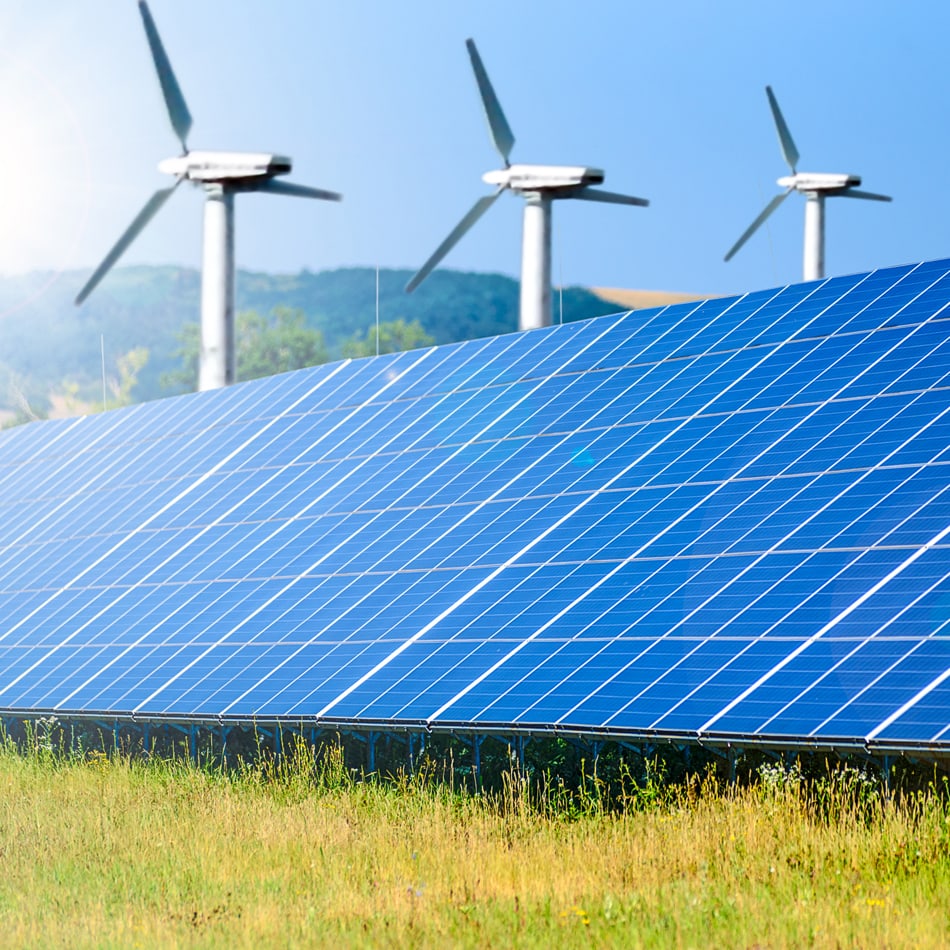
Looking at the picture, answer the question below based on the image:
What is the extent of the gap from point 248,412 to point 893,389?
18.7 metres

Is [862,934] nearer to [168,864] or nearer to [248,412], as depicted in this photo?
[168,864]

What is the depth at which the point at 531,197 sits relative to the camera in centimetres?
5897

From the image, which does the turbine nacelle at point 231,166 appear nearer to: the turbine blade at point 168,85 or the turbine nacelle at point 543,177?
the turbine blade at point 168,85

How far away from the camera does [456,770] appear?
81.4 ft

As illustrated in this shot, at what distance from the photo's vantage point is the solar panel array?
2275cm

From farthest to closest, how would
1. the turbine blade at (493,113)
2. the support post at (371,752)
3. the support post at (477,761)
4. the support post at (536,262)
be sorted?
the turbine blade at (493,113) < the support post at (536,262) < the support post at (371,752) < the support post at (477,761)

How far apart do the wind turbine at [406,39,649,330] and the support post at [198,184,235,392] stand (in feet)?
21.4

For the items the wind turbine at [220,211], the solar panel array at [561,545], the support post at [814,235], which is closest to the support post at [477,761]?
the solar panel array at [561,545]

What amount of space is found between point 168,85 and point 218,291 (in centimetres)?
764

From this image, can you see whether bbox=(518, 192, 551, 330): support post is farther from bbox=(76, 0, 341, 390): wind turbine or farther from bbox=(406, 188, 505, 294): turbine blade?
bbox=(76, 0, 341, 390): wind turbine

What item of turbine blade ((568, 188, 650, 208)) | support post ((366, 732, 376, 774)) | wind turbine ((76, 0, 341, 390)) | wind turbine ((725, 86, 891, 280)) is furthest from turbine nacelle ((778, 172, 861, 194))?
support post ((366, 732, 376, 774))

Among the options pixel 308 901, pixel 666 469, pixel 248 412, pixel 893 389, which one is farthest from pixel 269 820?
pixel 248 412

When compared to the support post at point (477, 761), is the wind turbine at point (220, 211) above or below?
above

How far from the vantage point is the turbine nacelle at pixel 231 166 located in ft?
175
